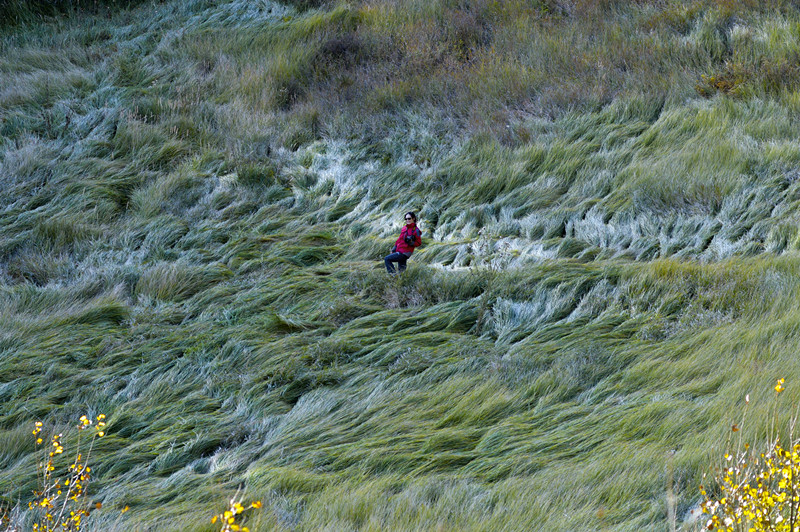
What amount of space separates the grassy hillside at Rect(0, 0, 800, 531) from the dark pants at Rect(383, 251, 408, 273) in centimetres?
15

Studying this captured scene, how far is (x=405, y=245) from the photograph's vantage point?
6891 mm

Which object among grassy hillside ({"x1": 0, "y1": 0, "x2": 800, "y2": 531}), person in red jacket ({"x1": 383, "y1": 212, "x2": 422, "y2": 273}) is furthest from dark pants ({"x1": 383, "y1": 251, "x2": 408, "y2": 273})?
grassy hillside ({"x1": 0, "y1": 0, "x2": 800, "y2": 531})

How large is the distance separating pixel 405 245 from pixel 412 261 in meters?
0.39

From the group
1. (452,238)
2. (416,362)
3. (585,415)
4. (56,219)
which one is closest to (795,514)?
(585,415)

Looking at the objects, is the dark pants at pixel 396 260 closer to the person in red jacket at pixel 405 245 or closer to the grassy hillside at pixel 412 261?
the person in red jacket at pixel 405 245

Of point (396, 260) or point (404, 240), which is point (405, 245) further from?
point (396, 260)

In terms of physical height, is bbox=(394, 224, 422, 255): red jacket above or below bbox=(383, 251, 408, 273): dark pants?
above

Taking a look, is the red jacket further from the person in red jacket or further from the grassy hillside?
the grassy hillside

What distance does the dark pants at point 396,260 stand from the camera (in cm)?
688

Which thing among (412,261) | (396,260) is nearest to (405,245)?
(396,260)

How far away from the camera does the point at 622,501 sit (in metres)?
3.54

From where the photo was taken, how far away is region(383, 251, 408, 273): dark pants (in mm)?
6883

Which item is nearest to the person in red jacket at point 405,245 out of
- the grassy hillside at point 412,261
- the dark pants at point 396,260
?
the dark pants at point 396,260

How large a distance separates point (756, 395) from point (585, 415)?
0.96 meters
